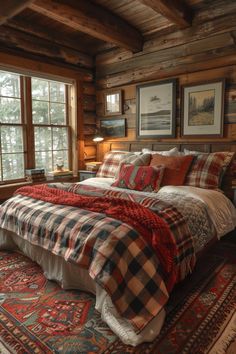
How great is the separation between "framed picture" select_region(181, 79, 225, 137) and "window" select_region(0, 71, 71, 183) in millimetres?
2034

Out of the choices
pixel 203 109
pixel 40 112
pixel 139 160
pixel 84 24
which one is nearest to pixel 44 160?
pixel 40 112

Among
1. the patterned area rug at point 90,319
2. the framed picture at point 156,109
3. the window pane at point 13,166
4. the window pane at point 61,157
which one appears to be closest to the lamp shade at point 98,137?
the window pane at point 61,157

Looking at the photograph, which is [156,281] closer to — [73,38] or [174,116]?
[174,116]

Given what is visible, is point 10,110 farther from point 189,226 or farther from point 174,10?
point 189,226

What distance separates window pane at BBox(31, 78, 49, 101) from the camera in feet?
12.6

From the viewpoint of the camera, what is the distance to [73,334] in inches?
63.1

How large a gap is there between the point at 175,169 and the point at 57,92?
97.2 inches

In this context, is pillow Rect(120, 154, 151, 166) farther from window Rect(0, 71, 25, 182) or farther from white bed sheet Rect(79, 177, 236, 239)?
window Rect(0, 71, 25, 182)

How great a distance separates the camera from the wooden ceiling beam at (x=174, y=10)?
2.73 meters

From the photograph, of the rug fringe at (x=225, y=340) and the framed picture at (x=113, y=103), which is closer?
the rug fringe at (x=225, y=340)

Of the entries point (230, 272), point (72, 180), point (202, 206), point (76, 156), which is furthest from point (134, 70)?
point (230, 272)

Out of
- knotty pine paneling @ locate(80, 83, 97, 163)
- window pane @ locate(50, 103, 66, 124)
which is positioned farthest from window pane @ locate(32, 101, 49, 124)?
knotty pine paneling @ locate(80, 83, 97, 163)

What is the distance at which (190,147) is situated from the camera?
11.6ft

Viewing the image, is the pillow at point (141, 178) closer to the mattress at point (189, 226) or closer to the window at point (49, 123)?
the mattress at point (189, 226)
